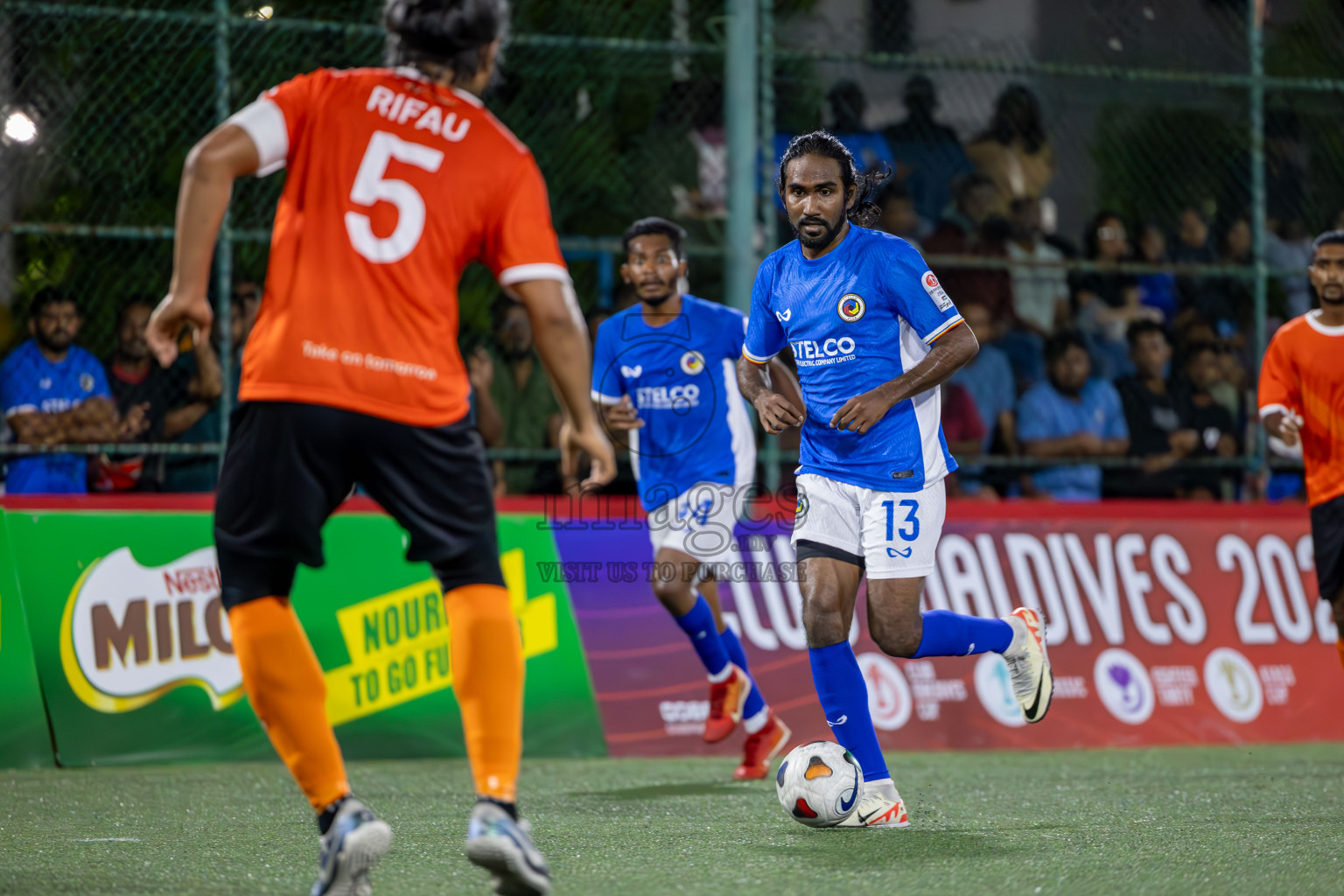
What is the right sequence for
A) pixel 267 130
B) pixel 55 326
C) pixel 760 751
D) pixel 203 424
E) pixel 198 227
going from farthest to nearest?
pixel 203 424 < pixel 55 326 < pixel 760 751 < pixel 267 130 < pixel 198 227

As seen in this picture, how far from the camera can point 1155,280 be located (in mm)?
10391

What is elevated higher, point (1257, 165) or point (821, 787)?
point (1257, 165)

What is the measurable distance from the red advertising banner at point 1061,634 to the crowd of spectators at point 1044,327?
1.90ft

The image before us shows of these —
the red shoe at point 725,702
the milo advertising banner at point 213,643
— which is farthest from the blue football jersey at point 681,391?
the milo advertising banner at point 213,643

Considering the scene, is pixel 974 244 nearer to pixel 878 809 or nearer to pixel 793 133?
pixel 793 133

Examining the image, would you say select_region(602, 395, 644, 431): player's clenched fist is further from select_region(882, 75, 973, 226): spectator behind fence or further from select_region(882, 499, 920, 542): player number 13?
select_region(882, 75, 973, 226): spectator behind fence

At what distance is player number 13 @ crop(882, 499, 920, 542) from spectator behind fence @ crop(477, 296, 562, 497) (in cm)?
384

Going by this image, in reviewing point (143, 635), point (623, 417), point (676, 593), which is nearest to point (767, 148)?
point (623, 417)

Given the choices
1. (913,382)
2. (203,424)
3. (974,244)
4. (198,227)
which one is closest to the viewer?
(198,227)

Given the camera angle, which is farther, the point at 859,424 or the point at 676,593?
the point at 676,593

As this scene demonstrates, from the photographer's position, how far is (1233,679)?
29.3 ft

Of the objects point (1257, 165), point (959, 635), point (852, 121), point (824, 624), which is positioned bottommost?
point (959, 635)

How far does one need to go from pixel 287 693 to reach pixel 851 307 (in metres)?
2.55

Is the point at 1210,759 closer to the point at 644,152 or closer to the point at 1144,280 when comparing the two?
the point at 1144,280
